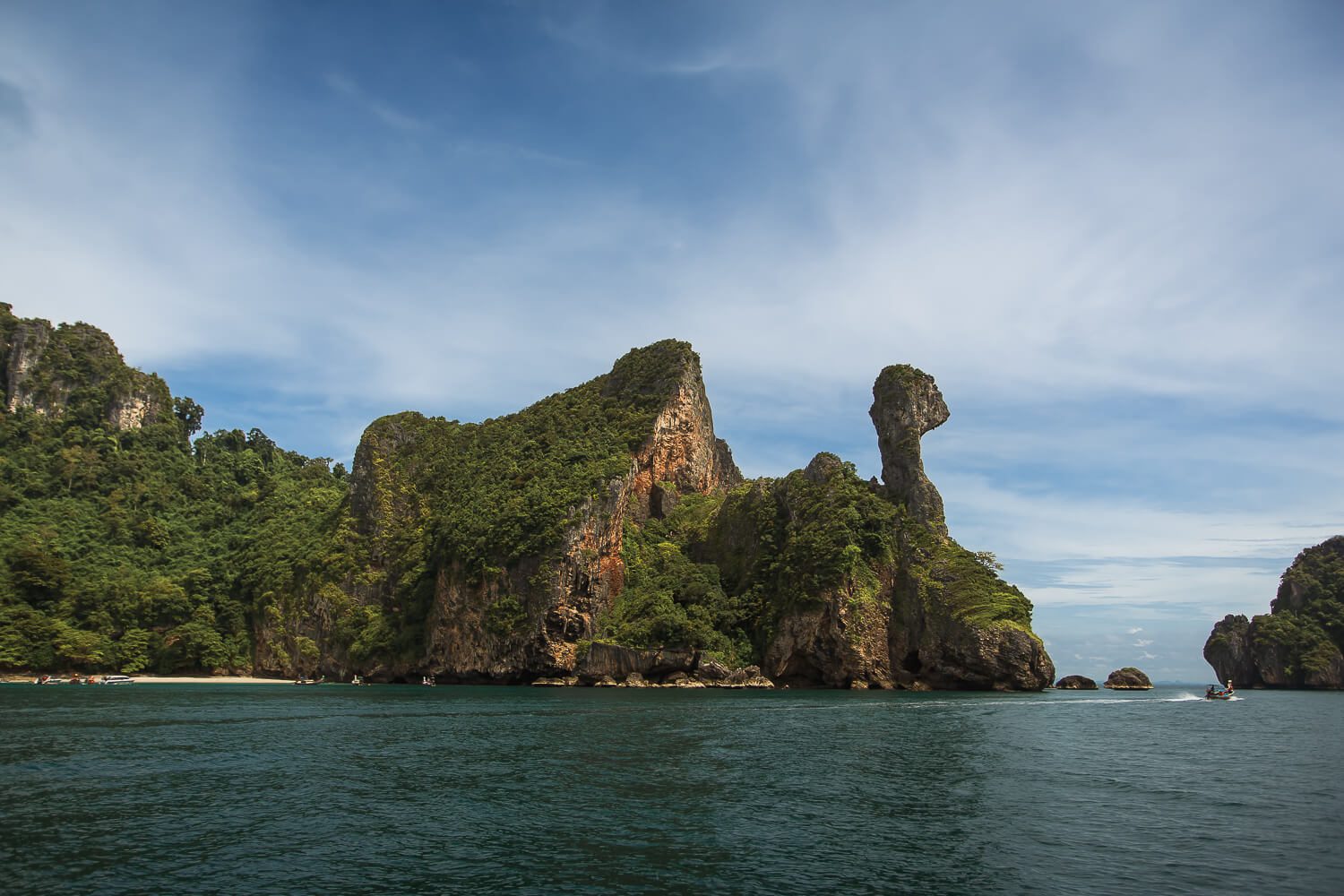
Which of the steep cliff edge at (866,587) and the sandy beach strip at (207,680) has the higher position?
the steep cliff edge at (866,587)

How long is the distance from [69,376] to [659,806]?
151m

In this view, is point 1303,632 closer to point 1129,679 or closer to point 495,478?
point 1129,679

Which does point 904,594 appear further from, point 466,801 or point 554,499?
point 466,801

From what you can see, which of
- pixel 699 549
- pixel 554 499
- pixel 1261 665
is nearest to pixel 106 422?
pixel 554 499

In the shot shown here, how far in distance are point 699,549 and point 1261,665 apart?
93568 mm

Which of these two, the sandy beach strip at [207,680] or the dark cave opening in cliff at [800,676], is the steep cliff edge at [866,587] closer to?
the dark cave opening in cliff at [800,676]

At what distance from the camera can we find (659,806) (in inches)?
901

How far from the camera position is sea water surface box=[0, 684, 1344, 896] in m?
16.4

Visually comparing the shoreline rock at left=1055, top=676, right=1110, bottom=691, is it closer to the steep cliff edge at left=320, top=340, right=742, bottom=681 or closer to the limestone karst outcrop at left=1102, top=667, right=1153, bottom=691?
the limestone karst outcrop at left=1102, top=667, right=1153, bottom=691

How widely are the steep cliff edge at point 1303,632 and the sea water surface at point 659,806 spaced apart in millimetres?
89342

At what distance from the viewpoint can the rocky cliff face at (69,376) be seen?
5128 inches

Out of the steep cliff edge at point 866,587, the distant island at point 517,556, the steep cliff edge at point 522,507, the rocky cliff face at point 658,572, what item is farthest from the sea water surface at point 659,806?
the steep cliff edge at point 522,507

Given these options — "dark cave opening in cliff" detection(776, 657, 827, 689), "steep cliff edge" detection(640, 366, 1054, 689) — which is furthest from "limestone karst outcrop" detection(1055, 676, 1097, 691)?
"dark cave opening in cliff" detection(776, 657, 827, 689)

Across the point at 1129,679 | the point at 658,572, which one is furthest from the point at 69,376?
the point at 1129,679
